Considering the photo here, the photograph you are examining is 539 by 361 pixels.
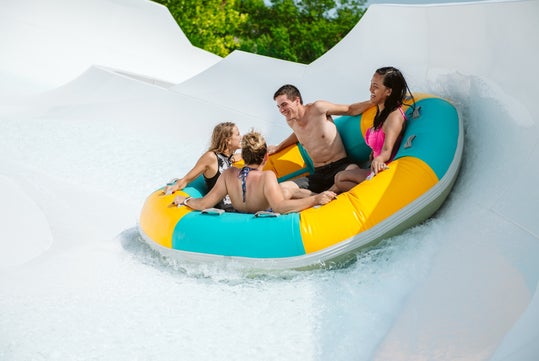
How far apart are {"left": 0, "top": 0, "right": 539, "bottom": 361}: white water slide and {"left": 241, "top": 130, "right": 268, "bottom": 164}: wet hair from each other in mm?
582

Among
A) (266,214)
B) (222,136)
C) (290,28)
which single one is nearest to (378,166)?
(266,214)

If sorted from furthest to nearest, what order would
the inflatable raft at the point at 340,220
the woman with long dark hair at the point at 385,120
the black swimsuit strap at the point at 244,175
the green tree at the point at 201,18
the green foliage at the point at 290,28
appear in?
the green foliage at the point at 290,28, the green tree at the point at 201,18, the woman with long dark hair at the point at 385,120, the black swimsuit strap at the point at 244,175, the inflatable raft at the point at 340,220

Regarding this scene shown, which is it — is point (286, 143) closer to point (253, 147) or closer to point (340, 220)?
point (253, 147)

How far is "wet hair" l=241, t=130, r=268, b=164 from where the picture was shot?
10.1 feet

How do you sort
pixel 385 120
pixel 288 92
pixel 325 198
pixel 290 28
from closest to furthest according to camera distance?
pixel 325 198, pixel 385 120, pixel 288 92, pixel 290 28

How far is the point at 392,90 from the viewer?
129 inches

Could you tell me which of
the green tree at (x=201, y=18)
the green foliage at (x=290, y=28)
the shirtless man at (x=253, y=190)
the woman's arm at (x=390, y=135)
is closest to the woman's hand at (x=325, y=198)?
the shirtless man at (x=253, y=190)

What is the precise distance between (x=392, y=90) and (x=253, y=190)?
3.01 ft

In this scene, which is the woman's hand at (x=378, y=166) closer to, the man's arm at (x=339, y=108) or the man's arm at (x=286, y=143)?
the man's arm at (x=339, y=108)

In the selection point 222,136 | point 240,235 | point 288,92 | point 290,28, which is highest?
point 288,92

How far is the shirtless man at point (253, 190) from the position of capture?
3045 millimetres

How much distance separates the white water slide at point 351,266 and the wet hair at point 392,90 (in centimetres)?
44

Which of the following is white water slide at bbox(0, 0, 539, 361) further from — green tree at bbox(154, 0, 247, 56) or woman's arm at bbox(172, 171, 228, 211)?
green tree at bbox(154, 0, 247, 56)

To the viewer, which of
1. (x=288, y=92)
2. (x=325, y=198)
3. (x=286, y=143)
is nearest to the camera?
(x=325, y=198)
